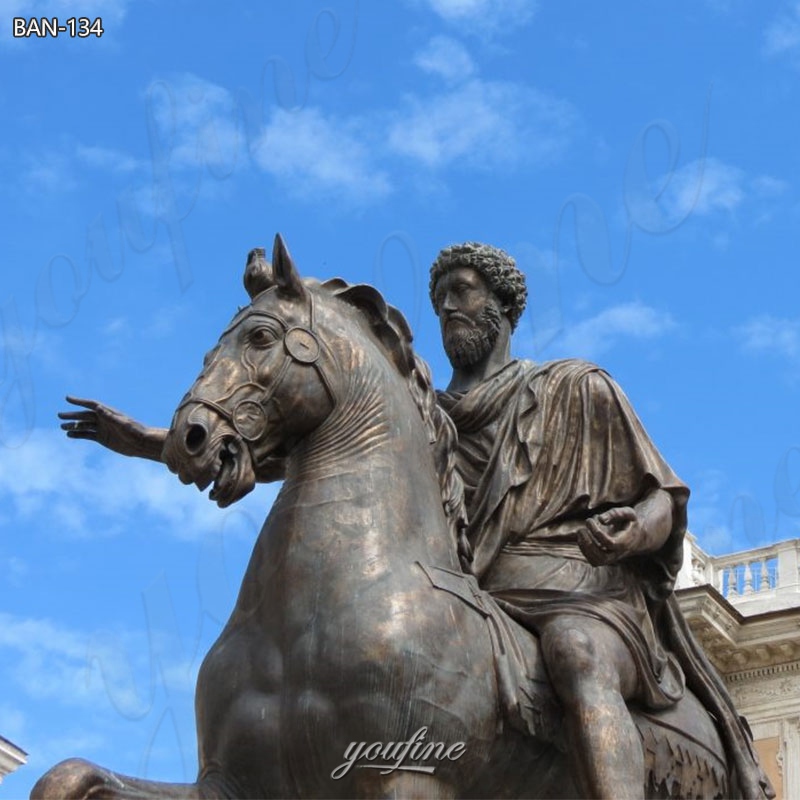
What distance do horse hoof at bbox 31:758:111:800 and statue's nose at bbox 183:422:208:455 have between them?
1145 mm

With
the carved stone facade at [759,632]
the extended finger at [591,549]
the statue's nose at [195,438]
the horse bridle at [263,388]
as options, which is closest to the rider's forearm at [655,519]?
the extended finger at [591,549]

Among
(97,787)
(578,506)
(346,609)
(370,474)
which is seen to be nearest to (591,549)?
(578,506)

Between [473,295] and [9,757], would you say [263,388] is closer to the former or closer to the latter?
[473,295]

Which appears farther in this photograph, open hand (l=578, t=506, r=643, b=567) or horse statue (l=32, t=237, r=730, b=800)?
open hand (l=578, t=506, r=643, b=567)

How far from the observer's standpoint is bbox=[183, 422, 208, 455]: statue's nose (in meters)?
7.39

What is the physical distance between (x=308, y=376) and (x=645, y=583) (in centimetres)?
167

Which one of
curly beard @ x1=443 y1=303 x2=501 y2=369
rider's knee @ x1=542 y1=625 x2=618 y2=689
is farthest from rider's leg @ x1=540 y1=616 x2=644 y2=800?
curly beard @ x1=443 y1=303 x2=501 y2=369

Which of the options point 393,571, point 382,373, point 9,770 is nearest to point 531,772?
point 393,571

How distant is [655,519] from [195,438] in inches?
71.9

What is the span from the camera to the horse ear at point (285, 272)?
25.4 feet

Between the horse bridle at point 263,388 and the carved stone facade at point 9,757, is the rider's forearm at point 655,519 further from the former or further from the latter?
the carved stone facade at point 9,757

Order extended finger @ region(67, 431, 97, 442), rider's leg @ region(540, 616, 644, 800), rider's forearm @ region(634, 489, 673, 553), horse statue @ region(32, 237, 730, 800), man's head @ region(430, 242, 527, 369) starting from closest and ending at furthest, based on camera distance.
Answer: horse statue @ region(32, 237, 730, 800) → rider's leg @ region(540, 616, 644, 800) → rider's forearm @ region(634, 489, 673, 553) → extended finger @ region(67, 431, 97, 442) → man's head @ region(430, 242, 527, 369)

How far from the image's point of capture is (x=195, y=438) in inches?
293

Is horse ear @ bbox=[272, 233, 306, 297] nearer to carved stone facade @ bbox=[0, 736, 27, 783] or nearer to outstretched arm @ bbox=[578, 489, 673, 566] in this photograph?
outstretched arm @ bbox=[578, 489, 673, 566]
